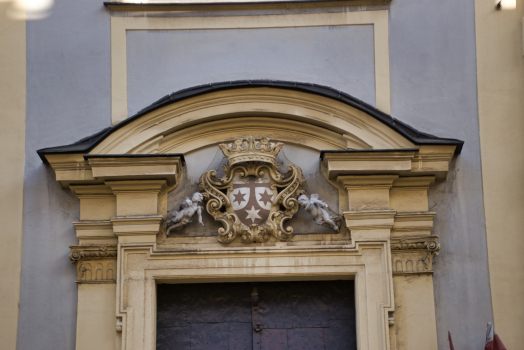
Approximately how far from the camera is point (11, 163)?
7449mm

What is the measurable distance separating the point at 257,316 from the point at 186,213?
108cm

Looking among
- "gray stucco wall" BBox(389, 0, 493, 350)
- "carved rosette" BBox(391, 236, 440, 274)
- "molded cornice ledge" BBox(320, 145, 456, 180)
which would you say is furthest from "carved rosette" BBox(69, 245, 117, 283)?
"gray stucco wall" BBox(389, 0, 493, 350)

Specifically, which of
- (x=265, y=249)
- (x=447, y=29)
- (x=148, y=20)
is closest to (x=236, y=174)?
(x=265, y=249)

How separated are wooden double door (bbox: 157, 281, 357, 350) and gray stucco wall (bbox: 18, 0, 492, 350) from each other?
86cm

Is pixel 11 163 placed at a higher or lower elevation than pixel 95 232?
higher

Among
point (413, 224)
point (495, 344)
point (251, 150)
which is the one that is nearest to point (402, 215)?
point (413, 224)

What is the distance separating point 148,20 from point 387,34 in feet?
7.25

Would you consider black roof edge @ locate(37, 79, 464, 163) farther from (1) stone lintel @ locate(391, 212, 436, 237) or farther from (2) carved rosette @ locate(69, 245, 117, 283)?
(2) carved rosette @ locate(69, 245, 117, 283)

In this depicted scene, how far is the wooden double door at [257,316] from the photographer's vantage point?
7.17 meters

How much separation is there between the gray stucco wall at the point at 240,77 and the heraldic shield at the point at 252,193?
811mm

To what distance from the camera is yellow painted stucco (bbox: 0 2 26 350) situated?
23.3 ft

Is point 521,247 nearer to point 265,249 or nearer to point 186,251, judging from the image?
point 265,249

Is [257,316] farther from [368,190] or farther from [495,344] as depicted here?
[495,344]

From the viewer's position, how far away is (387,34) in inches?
303
